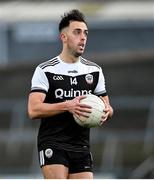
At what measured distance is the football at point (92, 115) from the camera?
859 centimetres

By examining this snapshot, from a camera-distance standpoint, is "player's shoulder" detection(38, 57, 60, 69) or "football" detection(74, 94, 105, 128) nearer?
"football" detection(74, 94, 105, 128)

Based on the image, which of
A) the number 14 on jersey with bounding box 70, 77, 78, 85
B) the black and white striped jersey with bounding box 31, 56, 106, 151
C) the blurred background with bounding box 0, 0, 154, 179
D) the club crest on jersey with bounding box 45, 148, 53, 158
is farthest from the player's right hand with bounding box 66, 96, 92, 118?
the blurred background with bounding box 0, 0, 154, 179

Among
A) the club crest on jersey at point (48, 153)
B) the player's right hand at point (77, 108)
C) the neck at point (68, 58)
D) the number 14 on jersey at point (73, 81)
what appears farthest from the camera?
the neck at point (68, 58)

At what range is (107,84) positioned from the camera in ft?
69.2

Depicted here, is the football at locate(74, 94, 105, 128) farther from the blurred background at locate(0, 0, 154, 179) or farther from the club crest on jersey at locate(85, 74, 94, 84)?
the blurred background at locate(0, 0, 154, 179)

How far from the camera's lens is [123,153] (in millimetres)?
17422

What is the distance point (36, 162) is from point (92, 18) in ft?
43.2

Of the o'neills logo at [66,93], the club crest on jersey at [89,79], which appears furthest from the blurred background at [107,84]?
the o'neills logo at [66,93]

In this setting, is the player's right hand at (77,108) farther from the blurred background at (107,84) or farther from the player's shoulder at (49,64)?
the blurred background at (107,84)

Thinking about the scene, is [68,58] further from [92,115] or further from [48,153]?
[48,153]

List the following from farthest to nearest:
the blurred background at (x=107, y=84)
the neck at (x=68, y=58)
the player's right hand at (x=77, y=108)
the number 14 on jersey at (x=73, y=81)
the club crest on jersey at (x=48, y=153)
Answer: the blurred background at (x=107, y=84) < the neck at (x=68, y=58) < the number 14 on jersey at (x=73, y=81) < the club crest on jersey at (x=48, y=153) < the player's right hand at (x=77, y=108)

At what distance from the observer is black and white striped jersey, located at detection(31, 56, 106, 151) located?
8805 mm

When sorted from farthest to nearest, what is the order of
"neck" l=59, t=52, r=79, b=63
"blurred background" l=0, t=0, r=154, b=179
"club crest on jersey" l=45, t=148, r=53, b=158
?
"blurred background" l=0, t=0, r=154, b=179 < "neck" l=59, t=52, r=79, b=63 < "club crest on jersey" l=45, t=148, r=53, b=158

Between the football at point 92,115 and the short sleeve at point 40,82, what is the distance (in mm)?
441
